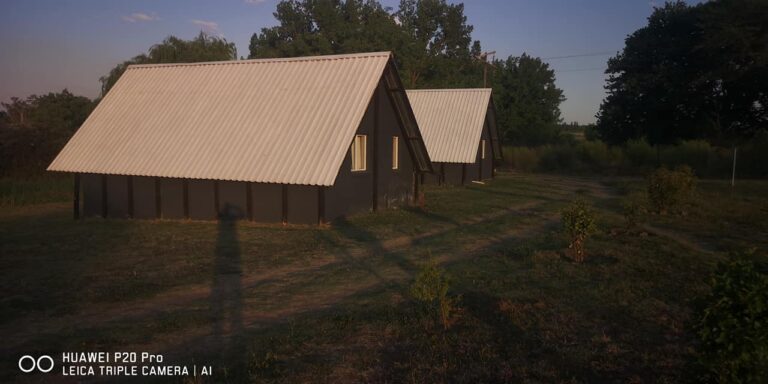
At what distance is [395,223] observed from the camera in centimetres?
1619

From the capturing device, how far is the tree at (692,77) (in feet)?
102

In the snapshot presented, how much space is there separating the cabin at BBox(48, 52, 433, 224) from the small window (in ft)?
0.12

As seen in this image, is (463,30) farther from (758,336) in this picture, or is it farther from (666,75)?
(758,336)

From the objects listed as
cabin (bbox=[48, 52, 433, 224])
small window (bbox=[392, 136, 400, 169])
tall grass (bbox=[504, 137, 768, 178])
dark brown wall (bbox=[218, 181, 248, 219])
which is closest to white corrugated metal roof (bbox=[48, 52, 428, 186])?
cabin (bbox=[48, 52, 433, 224])

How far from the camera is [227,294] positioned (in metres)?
8.75

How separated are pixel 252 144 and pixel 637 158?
31.4m

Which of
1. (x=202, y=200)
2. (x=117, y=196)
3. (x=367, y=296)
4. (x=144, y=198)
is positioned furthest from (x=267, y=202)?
(x=367, y=296)

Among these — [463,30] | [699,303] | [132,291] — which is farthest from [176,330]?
[463,30]

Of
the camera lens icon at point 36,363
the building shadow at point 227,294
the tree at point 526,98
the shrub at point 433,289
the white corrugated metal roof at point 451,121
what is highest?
the tree at point 526,98

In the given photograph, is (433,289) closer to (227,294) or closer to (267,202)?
(227,294)

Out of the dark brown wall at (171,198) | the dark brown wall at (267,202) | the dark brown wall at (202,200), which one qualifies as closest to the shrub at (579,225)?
the dark brown wall at (267,202)

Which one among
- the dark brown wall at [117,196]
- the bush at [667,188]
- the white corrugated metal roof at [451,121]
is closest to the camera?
the bush at [667,188]

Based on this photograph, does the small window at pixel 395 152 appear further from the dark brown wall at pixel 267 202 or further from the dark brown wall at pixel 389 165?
the dark brown wall at pixel 267 202

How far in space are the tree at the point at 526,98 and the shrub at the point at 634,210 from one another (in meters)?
35.2
